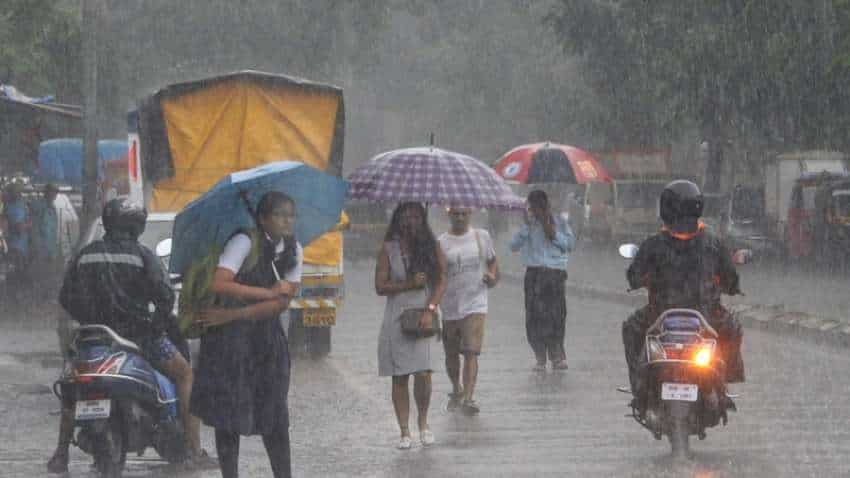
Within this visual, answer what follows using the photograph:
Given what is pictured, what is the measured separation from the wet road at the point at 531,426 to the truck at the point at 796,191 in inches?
705

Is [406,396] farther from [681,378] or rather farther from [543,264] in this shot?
[543,264]

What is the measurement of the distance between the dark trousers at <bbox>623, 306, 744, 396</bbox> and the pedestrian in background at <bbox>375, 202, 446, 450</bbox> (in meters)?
1.36

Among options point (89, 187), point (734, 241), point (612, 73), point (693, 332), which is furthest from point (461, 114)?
point (693, 332)

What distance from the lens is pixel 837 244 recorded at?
3259cm

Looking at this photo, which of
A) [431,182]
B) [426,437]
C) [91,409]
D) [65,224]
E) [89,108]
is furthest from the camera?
[65,224]

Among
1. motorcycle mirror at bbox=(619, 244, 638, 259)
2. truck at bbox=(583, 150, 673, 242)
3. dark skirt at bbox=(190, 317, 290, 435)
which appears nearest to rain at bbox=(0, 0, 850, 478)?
dark skirt at bbox=(190, 317, 290, 435)

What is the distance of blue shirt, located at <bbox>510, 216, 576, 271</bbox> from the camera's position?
14.0m

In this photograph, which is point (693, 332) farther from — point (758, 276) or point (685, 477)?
point (758, 276)

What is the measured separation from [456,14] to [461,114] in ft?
17.3

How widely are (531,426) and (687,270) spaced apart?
236 centimetres

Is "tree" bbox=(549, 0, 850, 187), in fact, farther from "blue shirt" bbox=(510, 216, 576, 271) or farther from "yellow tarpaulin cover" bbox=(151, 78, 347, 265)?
"blue shirt" bbox=(510, 216, 576, 271)

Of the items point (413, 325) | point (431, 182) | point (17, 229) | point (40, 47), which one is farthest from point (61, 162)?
point (413, 325)

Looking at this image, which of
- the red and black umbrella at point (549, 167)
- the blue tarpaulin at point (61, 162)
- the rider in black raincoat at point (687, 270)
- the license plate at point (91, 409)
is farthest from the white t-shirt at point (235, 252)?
the blue tarpaulin at point (61, 162)

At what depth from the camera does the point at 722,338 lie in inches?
357
